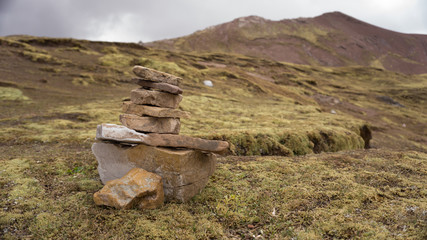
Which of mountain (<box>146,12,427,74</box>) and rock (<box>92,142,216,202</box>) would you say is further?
mountain (<box>146,12,427,74</box>)

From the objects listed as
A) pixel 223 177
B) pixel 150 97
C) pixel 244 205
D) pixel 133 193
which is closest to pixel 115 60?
pixel 150 97

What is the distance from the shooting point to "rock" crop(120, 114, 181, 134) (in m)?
9.73

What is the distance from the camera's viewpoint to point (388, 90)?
83438 mm

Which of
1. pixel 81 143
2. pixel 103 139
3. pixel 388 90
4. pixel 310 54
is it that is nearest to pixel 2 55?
pixel 81 143

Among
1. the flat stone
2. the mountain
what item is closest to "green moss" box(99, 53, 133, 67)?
the flat stone

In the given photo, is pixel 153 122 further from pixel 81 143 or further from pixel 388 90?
pixel 388 90

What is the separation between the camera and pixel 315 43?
14662 cm

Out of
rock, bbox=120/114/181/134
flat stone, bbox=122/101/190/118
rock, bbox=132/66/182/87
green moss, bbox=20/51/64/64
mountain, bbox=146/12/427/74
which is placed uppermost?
mountain, bbox=146/12/427/74

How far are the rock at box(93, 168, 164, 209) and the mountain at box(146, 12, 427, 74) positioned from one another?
11673 cm

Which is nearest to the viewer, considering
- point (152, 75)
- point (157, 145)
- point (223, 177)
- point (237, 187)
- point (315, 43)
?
point (157, 145)

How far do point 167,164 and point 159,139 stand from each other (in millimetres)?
941

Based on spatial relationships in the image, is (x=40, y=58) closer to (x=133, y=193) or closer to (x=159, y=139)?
(x=159, y=139)

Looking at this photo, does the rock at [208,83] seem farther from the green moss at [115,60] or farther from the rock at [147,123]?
the rock at [147,123]

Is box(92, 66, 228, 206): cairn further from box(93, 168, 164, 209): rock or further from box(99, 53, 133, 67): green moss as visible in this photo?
box(99, 53, 133, 67): green moss
